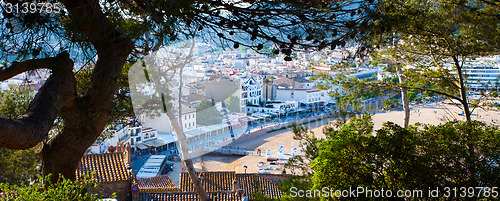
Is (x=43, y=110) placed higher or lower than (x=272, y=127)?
higher

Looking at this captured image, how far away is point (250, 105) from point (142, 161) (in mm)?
11249

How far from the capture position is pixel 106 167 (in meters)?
5.92

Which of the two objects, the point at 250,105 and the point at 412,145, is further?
the point at 250,105

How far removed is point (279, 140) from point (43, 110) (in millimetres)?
16709

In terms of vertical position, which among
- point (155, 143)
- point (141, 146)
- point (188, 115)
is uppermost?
point (188, 115)

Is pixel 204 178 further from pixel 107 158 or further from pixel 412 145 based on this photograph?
pixel 412 145

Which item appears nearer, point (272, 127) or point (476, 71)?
point (476, 71)

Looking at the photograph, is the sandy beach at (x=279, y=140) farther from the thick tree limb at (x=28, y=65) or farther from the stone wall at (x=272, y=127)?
the thick tree limb at (x=28, y=65)

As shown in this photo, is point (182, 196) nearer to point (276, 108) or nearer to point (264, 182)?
point (264, 182)

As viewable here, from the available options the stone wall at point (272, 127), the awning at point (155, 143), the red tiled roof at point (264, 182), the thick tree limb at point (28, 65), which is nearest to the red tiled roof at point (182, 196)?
the red tiled roof at point (264, 182)

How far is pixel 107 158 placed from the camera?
611cm

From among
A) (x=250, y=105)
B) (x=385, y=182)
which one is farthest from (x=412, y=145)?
(x=250, y=105)

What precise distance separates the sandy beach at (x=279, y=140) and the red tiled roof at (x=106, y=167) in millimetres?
6993

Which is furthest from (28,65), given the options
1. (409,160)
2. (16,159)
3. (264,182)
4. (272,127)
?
(272,127)
